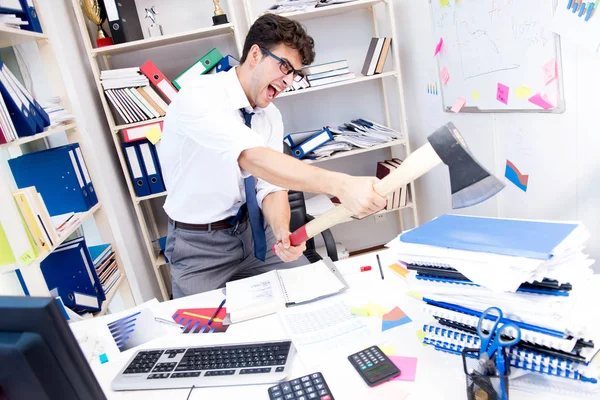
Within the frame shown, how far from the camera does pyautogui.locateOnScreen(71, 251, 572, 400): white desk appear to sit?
867mm

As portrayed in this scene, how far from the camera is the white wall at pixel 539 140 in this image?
1.44 meters

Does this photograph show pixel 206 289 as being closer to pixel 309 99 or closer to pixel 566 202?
pixel 566 202

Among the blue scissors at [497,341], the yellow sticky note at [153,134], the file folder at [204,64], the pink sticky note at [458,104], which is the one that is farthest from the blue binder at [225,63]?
the blue scissors at [497,341]

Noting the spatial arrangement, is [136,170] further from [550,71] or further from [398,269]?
[550,71]

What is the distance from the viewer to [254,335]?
45.9 inches

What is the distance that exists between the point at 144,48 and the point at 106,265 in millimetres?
1509

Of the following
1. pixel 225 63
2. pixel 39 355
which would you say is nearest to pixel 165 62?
pixel 225 63

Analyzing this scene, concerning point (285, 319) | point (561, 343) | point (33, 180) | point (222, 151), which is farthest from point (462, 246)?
point (33, 180)

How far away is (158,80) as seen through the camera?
254cm

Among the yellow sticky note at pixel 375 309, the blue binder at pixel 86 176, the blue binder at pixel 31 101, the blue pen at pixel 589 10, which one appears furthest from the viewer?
the blue binder at pixel 86 176

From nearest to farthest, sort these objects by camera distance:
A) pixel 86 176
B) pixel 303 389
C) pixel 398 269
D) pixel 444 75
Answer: pixel 303 389, pixel 398 269, pixel 86 176, pixel 444 75

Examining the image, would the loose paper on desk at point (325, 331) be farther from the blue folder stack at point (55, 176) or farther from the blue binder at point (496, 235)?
the blue folder stack at point (55, 176)

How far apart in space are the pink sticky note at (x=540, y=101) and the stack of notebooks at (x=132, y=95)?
204 cm

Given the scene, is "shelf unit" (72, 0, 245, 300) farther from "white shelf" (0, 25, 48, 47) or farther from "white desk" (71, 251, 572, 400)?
"white desk" (71, 251, 572, 400)
